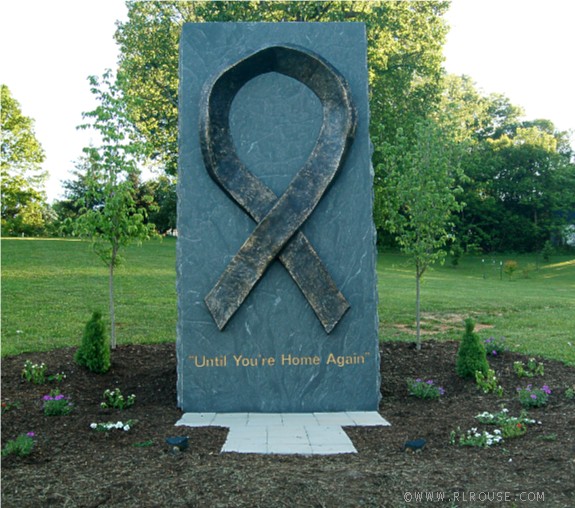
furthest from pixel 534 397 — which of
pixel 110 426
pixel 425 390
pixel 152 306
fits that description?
pixel 152 306

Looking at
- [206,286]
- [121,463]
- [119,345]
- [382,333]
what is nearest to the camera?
[121,463]

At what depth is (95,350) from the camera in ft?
25.1

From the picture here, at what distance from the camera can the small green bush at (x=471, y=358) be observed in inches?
297

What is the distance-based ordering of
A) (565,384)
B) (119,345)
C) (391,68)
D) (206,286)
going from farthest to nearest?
(391,68), (119,345), (565,384), (206,286)

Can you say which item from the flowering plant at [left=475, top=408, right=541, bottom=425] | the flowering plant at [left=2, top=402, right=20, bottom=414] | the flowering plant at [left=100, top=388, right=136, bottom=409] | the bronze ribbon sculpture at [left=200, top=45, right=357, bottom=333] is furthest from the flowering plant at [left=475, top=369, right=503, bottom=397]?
the flowering plant at [left=2, top=402, right=20, bottom=414]

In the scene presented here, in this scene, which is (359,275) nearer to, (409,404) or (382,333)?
(409,404)

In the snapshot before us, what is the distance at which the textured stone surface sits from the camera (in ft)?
22.0

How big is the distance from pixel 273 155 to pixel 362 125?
1061 millimetres

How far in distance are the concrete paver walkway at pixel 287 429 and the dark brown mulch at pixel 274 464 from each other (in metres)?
0.16

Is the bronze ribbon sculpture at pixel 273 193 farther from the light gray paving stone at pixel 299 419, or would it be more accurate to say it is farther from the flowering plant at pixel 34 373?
the flowering plant at pixel 34 373

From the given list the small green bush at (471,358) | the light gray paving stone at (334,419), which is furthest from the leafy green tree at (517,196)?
the light gray paving stone at (334,419)

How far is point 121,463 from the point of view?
4.58 m

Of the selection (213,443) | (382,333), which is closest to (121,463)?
(213,443)

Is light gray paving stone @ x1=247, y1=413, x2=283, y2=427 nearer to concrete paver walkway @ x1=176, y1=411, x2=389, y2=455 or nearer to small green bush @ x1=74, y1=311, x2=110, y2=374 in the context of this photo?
concrete paver walkway @ x1=176, y1=411, x2=389, y2=455
